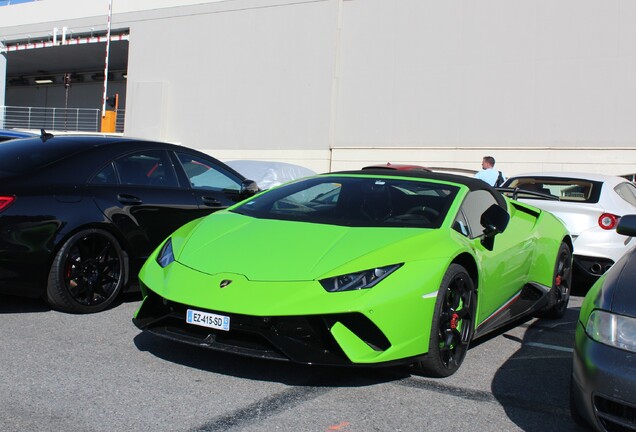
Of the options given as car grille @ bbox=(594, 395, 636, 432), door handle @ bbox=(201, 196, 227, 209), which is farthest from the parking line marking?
door handle @ bbox=(201, 196, 227, 209)

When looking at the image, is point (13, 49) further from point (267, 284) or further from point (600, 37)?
point (267, 284)

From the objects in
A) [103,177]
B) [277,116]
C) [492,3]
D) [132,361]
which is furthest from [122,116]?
[132,361]

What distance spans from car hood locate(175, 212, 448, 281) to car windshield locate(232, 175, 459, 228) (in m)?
0.20

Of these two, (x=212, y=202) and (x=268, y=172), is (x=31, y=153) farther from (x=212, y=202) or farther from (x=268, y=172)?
(x=268, y=172)

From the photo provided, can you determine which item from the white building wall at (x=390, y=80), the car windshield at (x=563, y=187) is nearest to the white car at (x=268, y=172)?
the car windshield at (x=563, y=187)

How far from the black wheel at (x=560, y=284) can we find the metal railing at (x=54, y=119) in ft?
80.8

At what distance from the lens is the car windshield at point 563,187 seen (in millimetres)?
7582

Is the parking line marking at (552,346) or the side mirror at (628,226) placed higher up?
the side mirror at (628,226)

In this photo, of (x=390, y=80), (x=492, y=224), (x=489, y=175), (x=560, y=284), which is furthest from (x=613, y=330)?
(x=390, y=80)

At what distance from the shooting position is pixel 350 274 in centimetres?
386

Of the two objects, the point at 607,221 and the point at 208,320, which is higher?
the point at 607,221

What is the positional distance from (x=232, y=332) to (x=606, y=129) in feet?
53.6

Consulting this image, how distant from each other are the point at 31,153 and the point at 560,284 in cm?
450

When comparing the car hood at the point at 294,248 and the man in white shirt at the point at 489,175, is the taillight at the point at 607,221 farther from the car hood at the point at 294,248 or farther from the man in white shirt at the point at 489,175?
the man in white shirt at the point at 489,175
